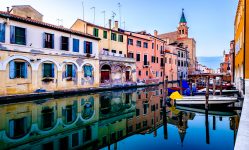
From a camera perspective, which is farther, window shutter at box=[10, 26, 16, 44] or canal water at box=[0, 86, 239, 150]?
window shutter at box=[10, 26, 16, 44]

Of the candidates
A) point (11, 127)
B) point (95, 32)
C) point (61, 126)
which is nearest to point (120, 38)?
point (95, 32)

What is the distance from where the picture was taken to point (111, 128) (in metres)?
9.88

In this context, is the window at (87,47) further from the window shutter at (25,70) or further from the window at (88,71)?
the window shutter at (25,70)

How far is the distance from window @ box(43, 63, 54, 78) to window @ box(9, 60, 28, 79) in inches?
70.4

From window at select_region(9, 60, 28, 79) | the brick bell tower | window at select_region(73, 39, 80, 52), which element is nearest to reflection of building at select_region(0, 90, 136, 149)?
window at select_region(9, 60, 28, 79)

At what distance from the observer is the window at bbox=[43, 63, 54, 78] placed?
18.2 metres

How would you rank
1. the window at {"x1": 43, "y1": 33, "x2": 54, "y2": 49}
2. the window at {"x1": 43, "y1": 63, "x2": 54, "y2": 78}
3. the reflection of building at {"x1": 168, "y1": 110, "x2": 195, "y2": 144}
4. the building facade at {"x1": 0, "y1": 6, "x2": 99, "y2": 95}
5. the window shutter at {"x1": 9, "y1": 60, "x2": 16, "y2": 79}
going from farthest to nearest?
the window at {"x1": 43, "y1": 33, "x2": 54, "y2": 49}, the window at {"x1": 43, "y1": 63, "x2": 54, "y2": 78}, the window shutter at {"x1": 9, "y1": 60, "x2": 16, "y2": 79}, the building facade at {"x1": 0, "y1": 6, "x2": 99, "y2": 95}, the reflection of building at {"x1": 168, "y1": 110, "x2": 195, "y2": 144}

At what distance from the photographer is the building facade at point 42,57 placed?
1530cm

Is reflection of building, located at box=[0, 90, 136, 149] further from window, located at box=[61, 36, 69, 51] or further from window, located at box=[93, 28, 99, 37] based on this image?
window, located at box=[93, 28, 99, 37]

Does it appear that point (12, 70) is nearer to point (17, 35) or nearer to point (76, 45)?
point (17, 35)

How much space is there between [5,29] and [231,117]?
17.7m

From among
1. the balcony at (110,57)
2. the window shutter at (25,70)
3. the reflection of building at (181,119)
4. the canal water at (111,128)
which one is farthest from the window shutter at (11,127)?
the balcony at (110,57)

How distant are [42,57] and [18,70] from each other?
256cm

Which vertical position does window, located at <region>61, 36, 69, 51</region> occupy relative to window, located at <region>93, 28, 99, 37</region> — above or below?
below
